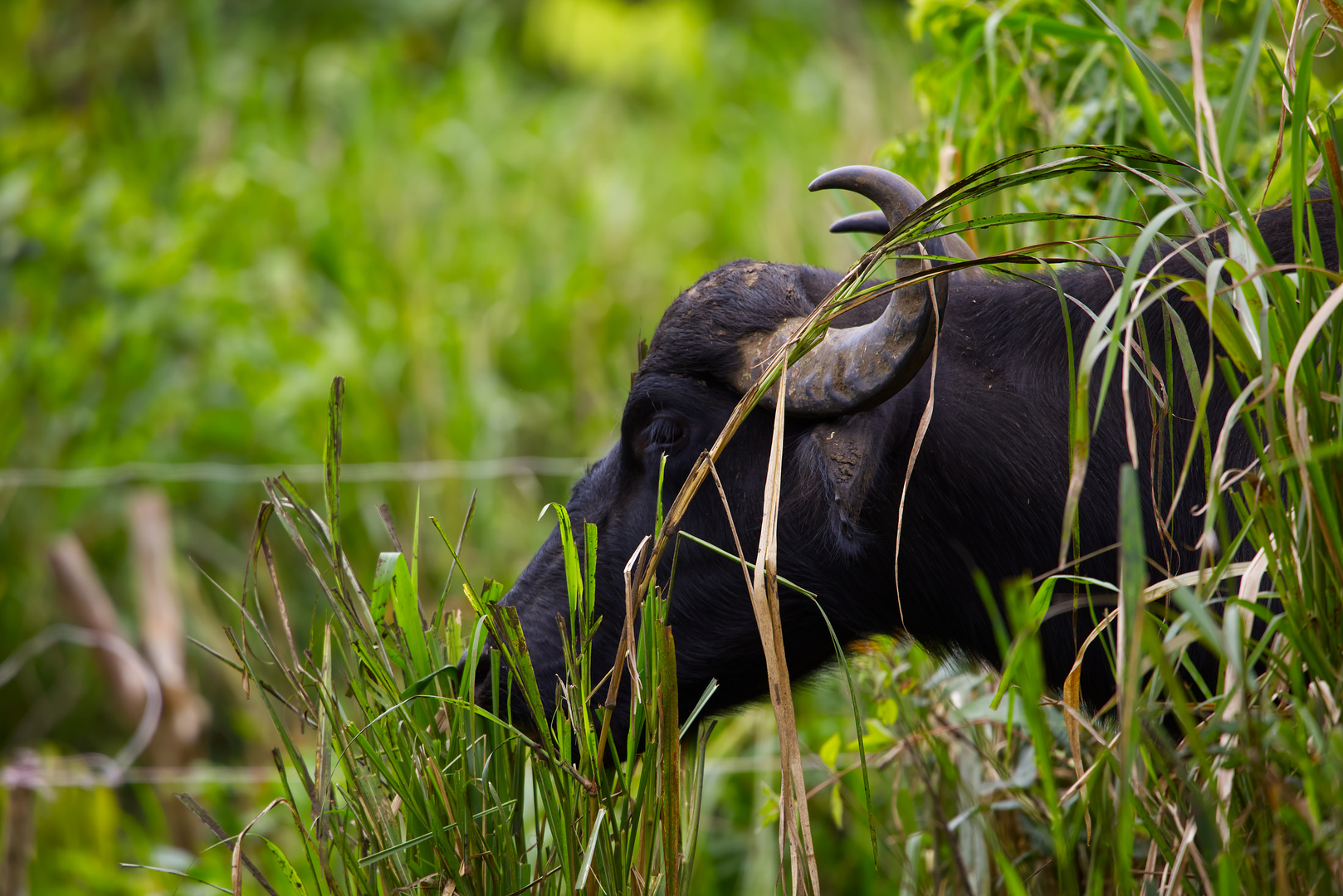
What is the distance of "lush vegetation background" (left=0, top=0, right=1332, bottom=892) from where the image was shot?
247 centimetres

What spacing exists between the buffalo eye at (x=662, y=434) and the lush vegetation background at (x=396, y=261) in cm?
63

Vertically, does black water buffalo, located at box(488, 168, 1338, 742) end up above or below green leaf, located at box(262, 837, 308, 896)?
above

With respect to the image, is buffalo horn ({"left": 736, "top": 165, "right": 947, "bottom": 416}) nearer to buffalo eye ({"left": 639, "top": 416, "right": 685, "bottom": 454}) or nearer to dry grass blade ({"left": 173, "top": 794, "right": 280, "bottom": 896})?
buffalo eye ({"left": 639, "top": 416, "right": 685, "bottom": 454})

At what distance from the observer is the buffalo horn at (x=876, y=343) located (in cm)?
161

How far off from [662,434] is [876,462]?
41 cm

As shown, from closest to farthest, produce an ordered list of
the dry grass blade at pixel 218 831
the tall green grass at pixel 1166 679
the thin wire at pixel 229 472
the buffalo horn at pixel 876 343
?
the tall green grass at pixel 1166 679
the dry grass blade at pixel 218 831
the buffalo horn at pixel 876 343
the thin wire at pixel 229 472

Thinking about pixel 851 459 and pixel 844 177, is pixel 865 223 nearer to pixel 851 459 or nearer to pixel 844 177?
pixel 844 177

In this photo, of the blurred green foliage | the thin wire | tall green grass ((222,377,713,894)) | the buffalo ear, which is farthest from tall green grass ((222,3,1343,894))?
the blurred green foliage

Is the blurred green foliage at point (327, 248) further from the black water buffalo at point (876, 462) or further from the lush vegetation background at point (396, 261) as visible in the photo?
the black water buffalo at point (876, 462)

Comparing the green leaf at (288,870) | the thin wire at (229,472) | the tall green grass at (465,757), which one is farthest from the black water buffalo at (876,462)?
the thin wire at (229,472)

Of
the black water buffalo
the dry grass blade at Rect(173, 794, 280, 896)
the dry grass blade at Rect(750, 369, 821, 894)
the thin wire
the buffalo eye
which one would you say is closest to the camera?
the dry grass blade at Rect(750, 369, 821, 894)

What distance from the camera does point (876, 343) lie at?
168 cm

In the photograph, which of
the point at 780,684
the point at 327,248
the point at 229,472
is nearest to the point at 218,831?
the point at 780,684

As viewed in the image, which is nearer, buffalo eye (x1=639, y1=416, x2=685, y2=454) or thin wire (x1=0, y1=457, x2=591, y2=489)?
buffalo eye (x1=639, y1=416, x2=685, y2=454)
